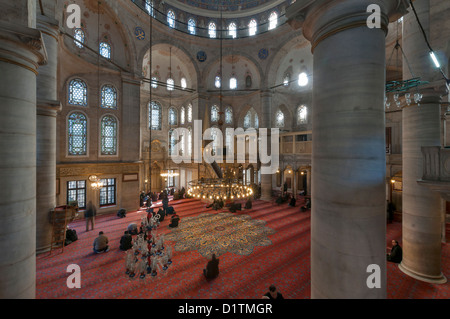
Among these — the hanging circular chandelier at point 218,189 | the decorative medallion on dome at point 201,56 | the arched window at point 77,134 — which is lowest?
the hanging circular chandelier at point 218,189

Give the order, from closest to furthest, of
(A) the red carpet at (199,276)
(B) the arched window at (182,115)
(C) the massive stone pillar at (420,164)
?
Result: 1. (A) the red carpet at (199,276)
2. (C) the massive stone pillar at (420,164)
3. (B) the arched window at (182,115)

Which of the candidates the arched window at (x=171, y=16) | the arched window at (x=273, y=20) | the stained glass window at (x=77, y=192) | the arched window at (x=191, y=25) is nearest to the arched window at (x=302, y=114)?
the arched window at (x=273, y=20)

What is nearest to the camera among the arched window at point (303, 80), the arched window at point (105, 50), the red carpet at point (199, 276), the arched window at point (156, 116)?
the red carpet at point (199, 276)

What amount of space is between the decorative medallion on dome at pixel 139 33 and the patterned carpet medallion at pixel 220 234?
12.6 meters

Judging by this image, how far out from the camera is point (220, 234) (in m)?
9.88

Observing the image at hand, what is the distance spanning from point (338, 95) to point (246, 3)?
20.7m

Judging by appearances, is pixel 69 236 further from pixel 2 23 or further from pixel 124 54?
pixel 124 54

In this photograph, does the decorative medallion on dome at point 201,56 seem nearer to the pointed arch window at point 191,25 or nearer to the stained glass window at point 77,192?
the pointed arch window at point 191,25

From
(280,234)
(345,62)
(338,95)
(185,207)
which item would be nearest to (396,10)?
(345,62)

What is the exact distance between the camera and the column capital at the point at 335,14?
2768 millimetres

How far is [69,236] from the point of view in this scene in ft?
29.6

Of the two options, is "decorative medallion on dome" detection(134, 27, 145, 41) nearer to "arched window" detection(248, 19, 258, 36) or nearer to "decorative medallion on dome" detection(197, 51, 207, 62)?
"decorative medallion on dome" detection(197, 51, 207, 62)

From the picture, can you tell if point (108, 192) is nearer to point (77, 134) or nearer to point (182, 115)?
point (77, 134)

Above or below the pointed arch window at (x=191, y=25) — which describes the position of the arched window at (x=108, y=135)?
below
